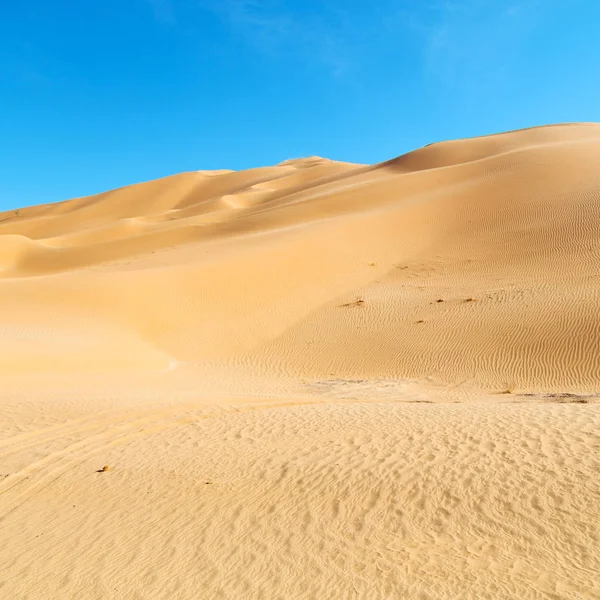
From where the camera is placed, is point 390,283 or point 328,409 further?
point 390,283

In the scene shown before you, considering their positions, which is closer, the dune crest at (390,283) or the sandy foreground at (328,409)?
the sandy foreground at (328,409)

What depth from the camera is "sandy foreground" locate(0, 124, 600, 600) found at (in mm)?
4254

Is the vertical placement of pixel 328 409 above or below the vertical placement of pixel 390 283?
below

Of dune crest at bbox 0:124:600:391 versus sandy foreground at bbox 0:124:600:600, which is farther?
dune crest at bbox 0:124:600:391

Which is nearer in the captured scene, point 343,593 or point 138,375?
point 343,593

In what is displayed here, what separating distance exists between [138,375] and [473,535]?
33.5 ft

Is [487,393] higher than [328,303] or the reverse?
the reverse

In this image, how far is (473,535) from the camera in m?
4.33

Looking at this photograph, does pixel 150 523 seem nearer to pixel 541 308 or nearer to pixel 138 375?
pixel 138 375

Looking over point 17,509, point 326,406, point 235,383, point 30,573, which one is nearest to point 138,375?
point 235,383

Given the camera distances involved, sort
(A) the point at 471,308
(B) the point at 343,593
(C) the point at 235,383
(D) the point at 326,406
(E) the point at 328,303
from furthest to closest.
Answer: (E) the point at 328,303 < (A) the point at 471,308 < (C) the point at 235,383 < (D) the point at 326,406 < (B) the point at 343,593

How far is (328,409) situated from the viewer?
875 cm

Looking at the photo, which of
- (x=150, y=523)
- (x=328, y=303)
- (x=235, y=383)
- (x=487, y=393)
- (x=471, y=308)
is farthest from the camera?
(x=328, y=303)

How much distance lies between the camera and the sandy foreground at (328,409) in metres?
4.25
